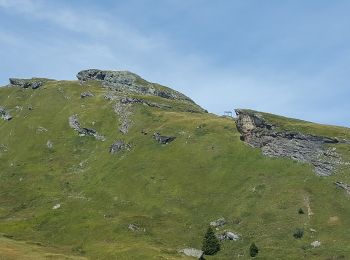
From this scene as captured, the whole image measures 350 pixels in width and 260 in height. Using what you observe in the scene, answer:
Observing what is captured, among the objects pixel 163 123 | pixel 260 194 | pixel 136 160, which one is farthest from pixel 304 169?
pixel 163 123

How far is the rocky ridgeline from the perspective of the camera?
140 m

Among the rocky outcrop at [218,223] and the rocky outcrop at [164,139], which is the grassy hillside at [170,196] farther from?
the rocky outcrop at [164,139]

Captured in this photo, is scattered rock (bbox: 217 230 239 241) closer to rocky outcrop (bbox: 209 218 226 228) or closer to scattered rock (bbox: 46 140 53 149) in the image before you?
rocky outcrop (bbox: 209 218 226 228)

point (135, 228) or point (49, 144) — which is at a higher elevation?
point (49, 144)

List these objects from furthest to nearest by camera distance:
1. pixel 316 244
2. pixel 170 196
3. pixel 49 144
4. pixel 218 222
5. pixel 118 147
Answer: pixel 49 144 → pixel 118 147 → pixel 170 196 → pixel 218 222 → pixel 316 244

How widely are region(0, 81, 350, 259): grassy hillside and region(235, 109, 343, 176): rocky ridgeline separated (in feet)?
10.7

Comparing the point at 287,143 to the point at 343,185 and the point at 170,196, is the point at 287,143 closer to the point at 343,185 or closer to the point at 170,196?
the point at 343,185

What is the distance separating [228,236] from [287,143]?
156ft

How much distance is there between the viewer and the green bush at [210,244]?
110 m

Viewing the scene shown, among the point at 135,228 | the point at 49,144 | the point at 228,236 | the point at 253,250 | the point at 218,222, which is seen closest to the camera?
the point at 253,250

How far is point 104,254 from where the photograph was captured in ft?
331

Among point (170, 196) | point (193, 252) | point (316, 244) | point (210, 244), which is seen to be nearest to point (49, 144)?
point (170, 196)

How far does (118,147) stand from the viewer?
17900 centimetres

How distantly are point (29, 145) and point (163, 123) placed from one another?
56.4 metres
